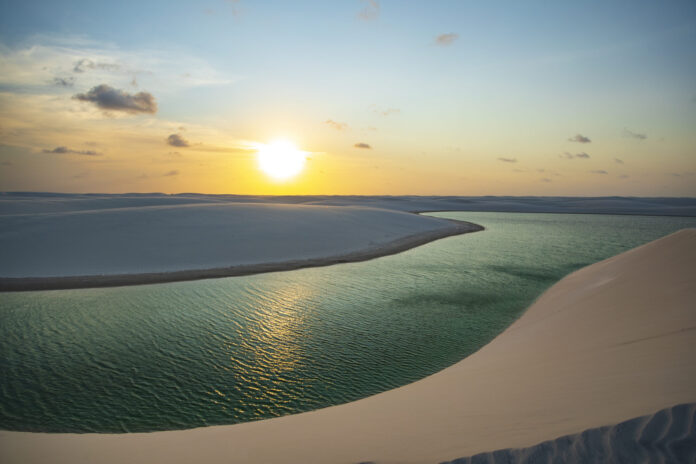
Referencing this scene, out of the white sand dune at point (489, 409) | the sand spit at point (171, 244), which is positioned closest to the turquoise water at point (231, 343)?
the white sand dune at point (489, 409)

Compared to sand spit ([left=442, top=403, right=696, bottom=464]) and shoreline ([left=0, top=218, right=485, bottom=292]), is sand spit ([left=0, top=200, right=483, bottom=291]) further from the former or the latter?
sand spit ([left=442, top=403, right=696, bottom=464])

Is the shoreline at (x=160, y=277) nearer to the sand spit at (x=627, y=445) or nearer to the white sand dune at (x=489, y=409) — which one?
the white sand dune at (x=489, y=409)

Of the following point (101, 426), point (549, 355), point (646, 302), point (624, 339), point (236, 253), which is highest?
point (236, 253)

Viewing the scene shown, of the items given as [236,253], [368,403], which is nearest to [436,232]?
[236,253]

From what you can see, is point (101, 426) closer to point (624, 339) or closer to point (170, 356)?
point (170, 356)

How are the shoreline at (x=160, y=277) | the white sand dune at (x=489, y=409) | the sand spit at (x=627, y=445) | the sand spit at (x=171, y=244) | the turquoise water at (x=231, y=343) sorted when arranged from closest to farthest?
the sand spit at (x=627, y=445) < the white sand dune at (x=489, y=409) < the turquoise water at (x=231, y=343) < the shoreline at (x=160, y=277) < the sand spit at (x=171, y=244)

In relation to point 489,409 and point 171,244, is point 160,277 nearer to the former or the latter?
point 171,244
